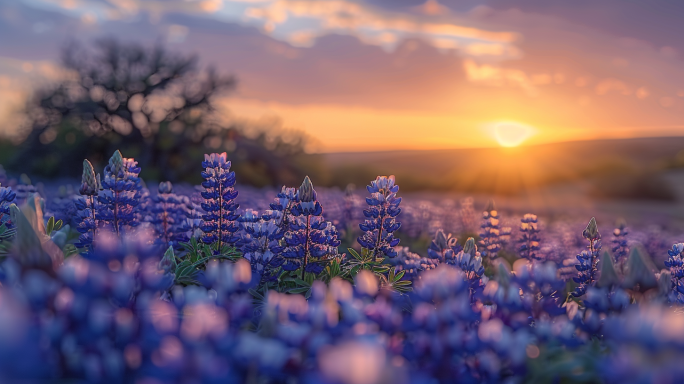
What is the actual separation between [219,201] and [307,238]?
1.13 metres

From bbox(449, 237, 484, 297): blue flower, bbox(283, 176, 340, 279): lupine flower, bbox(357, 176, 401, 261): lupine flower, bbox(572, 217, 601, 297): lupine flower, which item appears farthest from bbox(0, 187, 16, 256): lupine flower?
bbox(572, 217, 601, 297): lupine flower

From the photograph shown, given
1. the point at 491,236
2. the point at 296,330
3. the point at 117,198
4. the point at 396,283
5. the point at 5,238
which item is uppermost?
the point at 117,198

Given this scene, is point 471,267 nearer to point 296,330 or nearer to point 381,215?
point 381,215

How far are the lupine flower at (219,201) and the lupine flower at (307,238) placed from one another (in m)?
0.66

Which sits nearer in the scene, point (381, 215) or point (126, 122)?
point (381, 215)

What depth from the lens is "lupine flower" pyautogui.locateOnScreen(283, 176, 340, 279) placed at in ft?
14.8

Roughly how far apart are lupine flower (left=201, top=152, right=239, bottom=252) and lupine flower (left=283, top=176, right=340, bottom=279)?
660 mm

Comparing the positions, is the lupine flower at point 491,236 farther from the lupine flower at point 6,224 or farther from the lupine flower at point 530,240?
the lupine flower at point 6,224

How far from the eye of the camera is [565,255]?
825 cm

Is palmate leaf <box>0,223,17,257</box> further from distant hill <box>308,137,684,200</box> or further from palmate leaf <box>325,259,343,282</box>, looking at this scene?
distant hill <box>308,137,684,200</box>

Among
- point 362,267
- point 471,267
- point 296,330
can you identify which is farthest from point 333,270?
point 296,330

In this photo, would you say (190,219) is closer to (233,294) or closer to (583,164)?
(233,294)

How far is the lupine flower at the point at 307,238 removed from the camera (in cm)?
452

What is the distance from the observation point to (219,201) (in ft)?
16.6
